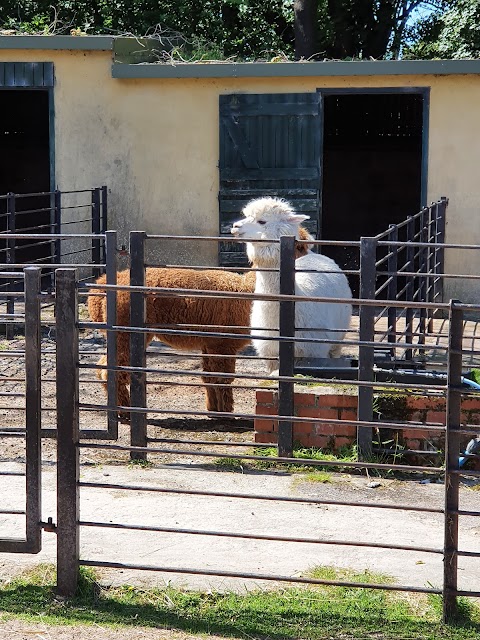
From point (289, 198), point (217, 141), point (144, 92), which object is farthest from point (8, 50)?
point (289, 198)

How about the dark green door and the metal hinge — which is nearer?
the metal hinge

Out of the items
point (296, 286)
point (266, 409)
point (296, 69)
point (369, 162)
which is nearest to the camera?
point (266, 409)

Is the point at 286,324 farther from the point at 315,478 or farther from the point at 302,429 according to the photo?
the point at 315,478

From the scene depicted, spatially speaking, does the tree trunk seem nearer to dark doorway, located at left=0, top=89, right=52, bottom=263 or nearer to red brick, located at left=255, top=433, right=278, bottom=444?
dark doorway, located at left=0, top=89, right=52, bottom=263

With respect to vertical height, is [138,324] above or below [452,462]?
above

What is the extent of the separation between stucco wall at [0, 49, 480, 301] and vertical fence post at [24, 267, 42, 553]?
360 inches

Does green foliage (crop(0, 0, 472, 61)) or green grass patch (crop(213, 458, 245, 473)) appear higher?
green foliage (crop(0, 0, 472, 61))

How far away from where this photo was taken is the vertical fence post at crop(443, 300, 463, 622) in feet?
13.9

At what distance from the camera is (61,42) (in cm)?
1345

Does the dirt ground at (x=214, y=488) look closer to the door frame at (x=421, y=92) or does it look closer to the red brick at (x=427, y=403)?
the red brick at (x=427, y=403)

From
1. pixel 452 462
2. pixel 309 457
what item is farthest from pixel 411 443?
pixel 452 462

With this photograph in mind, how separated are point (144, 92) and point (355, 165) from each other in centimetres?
574

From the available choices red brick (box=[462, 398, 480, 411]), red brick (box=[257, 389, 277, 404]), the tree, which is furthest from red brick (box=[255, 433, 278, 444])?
the tree

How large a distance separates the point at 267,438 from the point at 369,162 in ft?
39.1
